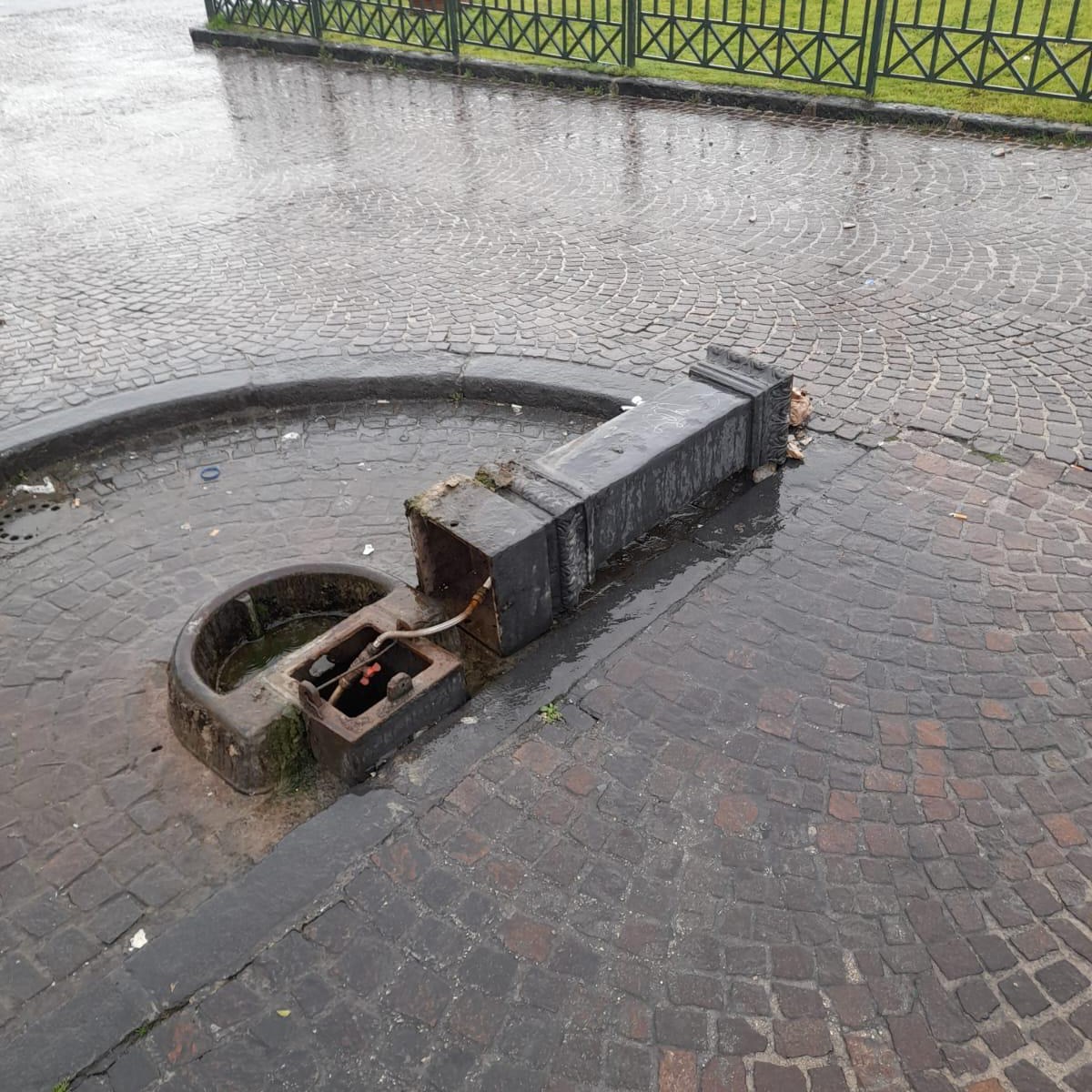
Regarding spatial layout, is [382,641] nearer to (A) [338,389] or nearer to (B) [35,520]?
(B) [35,520]

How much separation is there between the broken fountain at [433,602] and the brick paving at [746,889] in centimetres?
Answer: 40

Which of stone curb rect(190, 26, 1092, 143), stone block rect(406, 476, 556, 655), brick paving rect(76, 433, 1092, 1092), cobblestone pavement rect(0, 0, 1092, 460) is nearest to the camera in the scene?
brick paving rect(76, 433, 1092, 1092)

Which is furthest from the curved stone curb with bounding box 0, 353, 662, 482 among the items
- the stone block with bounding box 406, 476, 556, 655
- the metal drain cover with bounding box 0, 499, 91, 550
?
the stone block with bounding box 406, 476, 556, 655

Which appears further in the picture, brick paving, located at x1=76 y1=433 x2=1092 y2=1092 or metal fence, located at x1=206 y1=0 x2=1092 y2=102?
metal fence, located at x1=206 y1=0 x2=1092 y2=102

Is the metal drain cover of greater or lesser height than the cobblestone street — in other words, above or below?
below

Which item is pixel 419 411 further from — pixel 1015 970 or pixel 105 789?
pixel 1015 970

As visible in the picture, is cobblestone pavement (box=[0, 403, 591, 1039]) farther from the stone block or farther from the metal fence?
the metal fence

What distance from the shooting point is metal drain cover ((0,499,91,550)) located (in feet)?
18.1

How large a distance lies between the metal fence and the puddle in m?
9.69

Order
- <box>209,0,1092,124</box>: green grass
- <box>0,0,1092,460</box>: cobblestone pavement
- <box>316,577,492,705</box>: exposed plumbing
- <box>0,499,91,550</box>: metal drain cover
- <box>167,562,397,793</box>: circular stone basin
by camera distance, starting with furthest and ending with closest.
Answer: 1. <box>209,0,1092,124</box>: green grass
2. <box>0,0,1092,460</box>: cobblestone pavement
3. <box>0,499,91,550</box>: metal drain cover
4. <box>316,577,492,705</box>: exposed plumbing
5. <box>167,562,397,793</box>: circular stone basin

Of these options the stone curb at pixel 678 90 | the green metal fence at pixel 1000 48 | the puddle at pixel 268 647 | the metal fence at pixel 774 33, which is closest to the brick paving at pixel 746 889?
the puddle at pixel 268 647

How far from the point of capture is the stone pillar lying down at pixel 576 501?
4.30 meters

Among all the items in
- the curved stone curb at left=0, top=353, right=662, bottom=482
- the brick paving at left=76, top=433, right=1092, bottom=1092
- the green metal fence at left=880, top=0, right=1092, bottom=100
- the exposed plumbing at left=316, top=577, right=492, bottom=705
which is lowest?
the brick paving at left=76, top=433, right=1092, bottom=1092

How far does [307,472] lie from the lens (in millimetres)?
5965
